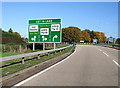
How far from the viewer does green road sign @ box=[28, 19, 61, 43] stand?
24516mm

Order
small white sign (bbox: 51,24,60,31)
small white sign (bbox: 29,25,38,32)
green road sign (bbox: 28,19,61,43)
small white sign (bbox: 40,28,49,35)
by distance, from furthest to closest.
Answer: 1. small white sign (bbox: 29,25,38,32)
2. small white sign (bbox: 40,28,49,35)
3. green road sign (bbox: 28,19,61,43)
4. small white sign (bbox: 51,24,60,31)

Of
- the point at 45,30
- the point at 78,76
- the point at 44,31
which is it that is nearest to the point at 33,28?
the point at 44,31

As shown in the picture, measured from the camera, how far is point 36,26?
26.0m

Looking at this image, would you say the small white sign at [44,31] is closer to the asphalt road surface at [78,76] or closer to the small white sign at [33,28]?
the small white sign at [33,28]

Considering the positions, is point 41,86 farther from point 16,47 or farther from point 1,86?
point 16,47

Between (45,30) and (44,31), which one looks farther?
(44,31)

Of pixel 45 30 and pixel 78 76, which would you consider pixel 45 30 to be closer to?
pixel 45 30

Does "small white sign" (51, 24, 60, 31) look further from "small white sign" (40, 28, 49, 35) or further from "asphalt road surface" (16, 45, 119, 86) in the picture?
"asphalt road surface" (16, 45, 119, 86)

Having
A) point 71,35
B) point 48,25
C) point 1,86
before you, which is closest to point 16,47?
point 48,25

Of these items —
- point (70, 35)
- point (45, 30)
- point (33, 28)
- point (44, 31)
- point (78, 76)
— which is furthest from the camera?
point (70, 35)

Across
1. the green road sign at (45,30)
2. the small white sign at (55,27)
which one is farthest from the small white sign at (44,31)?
the small white sign at (55,27)

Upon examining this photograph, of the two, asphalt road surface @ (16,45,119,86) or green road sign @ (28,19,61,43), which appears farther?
green road sign @ (28,19,61,43)

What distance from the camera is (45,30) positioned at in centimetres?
2516

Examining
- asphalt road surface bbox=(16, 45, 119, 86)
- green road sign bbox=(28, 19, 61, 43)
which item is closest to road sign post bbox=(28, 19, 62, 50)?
green road sign bbox=(28, 19, 61, 43)
